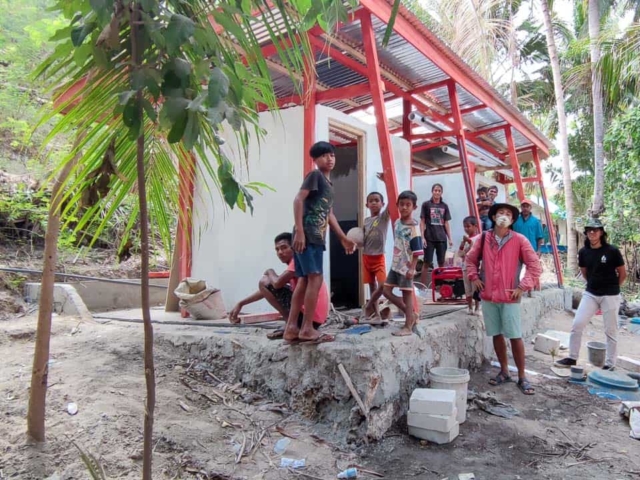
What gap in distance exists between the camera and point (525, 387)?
463cm

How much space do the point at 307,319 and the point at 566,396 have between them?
3.09 m

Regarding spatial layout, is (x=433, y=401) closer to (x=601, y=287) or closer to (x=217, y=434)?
(x=217, y=434)

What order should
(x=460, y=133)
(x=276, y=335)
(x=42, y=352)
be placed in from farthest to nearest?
(x=460, y=133), (x=276, y=335), (x=42, y=352)

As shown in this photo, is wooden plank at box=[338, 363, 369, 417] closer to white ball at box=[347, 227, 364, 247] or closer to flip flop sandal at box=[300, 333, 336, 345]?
flip flop sandal at box=[300, 333, 336, 345]

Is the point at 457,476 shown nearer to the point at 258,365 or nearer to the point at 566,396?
the point at 258,365

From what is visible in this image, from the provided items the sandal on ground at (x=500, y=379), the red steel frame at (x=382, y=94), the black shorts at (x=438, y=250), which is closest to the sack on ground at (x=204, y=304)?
the red steel frame at (x=382, y=94)

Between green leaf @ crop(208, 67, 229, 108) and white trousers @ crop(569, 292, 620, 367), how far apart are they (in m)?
5.94

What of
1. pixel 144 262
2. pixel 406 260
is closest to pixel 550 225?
pixel 406 260

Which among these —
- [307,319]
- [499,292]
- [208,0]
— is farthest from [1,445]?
[499,292]

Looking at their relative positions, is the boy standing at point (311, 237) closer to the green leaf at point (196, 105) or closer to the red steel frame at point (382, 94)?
the red steel frame at point (382, 94)

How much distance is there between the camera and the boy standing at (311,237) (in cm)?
339

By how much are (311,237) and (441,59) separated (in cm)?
399

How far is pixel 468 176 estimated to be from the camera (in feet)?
23.8

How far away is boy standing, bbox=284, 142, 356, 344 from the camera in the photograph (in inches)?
134
